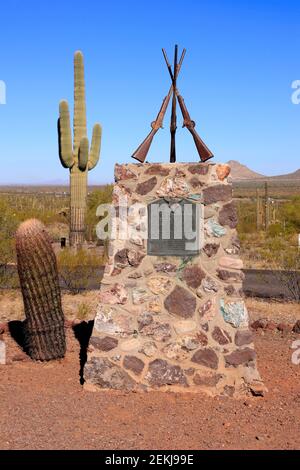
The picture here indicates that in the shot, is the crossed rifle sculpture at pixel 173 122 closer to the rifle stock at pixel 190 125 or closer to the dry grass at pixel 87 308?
the rifle stock at pixel 190 125

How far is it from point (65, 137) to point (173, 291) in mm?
13251

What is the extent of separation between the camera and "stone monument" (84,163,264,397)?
6.79 m

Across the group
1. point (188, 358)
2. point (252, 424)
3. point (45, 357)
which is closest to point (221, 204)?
point (188, 358)

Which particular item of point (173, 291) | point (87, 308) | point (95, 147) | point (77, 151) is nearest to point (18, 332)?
point (87, 308)

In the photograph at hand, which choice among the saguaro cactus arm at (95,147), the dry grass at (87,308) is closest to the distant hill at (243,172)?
the saguaro cactus arm at (95,147)

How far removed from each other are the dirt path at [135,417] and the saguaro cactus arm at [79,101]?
1326 centimetres

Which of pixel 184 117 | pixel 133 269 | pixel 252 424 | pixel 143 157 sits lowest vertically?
pixel 252 424

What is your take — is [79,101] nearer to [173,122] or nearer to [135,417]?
[173,122]

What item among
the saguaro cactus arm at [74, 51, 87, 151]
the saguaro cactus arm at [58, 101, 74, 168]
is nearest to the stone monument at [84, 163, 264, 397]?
the saguaro cactus arm at [58, 101, 74, 168]

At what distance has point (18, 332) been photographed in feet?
30.5

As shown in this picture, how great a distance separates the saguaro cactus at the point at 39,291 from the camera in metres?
7.55

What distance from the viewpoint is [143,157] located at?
6.98m
